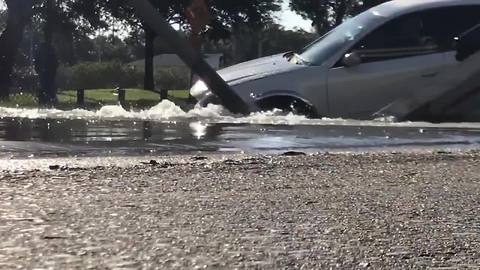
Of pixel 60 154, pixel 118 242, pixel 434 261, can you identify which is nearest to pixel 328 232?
pixel 434 261

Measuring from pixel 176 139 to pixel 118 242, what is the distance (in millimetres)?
4213

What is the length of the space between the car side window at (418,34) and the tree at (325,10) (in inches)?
1448

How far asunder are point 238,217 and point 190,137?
3822mm

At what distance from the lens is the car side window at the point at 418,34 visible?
413 inches

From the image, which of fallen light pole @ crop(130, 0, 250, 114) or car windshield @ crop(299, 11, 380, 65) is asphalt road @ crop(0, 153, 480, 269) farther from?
fallen light pole @ crop(130, 0, 250, 114)

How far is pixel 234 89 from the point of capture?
10.3 metres

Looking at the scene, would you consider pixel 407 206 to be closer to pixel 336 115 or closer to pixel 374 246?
pixel 374 246

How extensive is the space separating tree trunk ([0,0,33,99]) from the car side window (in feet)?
42.3

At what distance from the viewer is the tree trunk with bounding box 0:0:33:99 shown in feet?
70.7

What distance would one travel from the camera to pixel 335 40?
10.7 metres

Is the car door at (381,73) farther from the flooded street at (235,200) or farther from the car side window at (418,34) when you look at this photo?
the flooded street at (235,200)

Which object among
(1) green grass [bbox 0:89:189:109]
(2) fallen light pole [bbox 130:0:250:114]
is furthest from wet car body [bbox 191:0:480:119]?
(1) green grass [bbox 0:89:189:109]

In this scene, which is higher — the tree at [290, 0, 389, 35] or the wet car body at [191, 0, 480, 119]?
the tree at [290, 0, 389, 35]

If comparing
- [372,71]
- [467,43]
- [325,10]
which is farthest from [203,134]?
[325,10]
